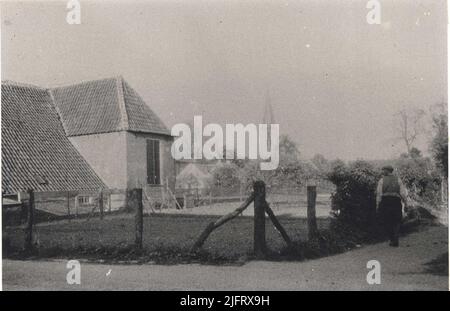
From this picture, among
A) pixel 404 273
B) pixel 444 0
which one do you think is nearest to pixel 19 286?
pixel 404 273

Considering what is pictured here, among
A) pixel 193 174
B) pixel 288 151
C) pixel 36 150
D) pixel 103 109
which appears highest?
pixel 103 109

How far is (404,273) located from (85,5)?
8102 mm

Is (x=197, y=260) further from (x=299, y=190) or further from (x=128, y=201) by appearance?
(x=299, y=190)

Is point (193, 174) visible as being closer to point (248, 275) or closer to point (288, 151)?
point (288, 151)

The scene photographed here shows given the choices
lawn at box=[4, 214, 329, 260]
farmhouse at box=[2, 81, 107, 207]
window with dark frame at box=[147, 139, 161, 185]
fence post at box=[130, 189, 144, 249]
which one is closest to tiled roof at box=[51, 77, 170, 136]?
farmhouse at box=[2, 81, 107, 207]

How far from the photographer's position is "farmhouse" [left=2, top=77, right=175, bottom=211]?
2230cm

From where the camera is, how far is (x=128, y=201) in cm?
2386

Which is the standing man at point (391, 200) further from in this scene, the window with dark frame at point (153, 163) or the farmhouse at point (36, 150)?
the window with dark frame at point (153, 163)

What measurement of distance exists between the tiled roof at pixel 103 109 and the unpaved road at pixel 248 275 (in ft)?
52.6

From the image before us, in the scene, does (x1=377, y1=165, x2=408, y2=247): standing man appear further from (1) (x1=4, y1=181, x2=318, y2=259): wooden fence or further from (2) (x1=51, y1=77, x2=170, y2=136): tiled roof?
(2) (x1=51, y1=77, x2=170, y2=136): tiled roof

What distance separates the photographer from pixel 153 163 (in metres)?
26.9

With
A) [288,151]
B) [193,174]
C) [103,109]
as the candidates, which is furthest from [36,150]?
[193,174]

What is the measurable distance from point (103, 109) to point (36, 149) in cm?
465

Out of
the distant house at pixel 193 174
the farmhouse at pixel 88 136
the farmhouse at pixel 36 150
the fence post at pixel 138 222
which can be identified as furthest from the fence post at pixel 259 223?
the distant house at pixel 193 174
